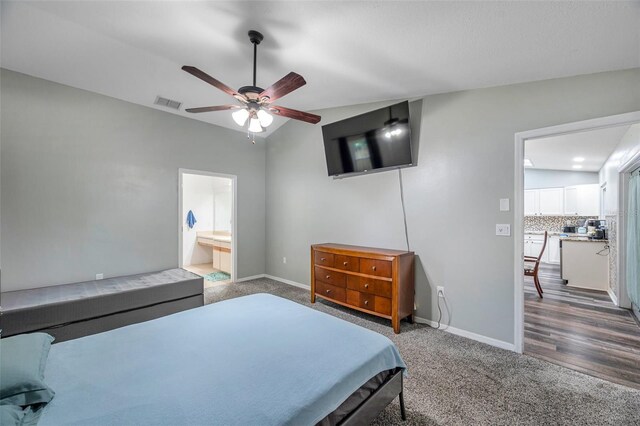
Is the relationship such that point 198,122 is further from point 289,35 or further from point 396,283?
A: point 396,283

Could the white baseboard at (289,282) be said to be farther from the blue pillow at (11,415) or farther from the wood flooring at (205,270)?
the blue pillow at (11,415)

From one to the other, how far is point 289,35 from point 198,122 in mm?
2853

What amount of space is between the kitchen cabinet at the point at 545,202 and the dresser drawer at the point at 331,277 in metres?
6.75

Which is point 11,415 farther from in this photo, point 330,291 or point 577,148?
point 577,148

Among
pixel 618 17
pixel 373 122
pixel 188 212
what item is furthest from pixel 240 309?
pixel 188 212

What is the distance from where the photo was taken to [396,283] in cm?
284

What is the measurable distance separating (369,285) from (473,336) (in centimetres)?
118

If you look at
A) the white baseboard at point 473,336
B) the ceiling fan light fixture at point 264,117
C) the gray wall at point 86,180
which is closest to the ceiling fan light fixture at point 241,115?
the ceiling fan light fixture at point 264,117

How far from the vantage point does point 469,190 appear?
2803 mm

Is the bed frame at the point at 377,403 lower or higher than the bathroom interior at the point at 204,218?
lower

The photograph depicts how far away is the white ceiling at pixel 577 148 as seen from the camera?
12.0ft

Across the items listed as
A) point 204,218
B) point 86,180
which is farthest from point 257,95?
point 204,218

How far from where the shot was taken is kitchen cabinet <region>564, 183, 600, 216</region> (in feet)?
20.4

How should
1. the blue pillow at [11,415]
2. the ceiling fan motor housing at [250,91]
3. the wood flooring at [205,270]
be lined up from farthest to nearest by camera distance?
the wood flooring at [205,270]
the ceiling fan motor housing at [250,91]
the blue pillow at [11,415]
